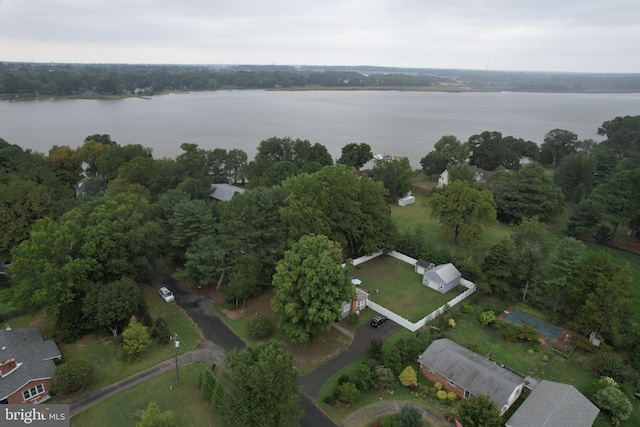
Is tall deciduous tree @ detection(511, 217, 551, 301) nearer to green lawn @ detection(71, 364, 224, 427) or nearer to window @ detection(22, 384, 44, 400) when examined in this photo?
green lawn @ detection(71, 364, 224, 427)

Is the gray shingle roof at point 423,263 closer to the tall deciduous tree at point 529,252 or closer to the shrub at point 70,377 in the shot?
the tall deciduous tree at point 529,252

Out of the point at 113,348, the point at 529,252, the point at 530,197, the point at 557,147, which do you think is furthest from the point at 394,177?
the point at 557,147

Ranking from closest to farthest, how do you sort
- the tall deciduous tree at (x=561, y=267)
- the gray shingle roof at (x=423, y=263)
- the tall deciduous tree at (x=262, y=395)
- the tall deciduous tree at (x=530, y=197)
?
the tall deciduous tree at (x=262, y=395)
the tall deciduous tree at (x=561, y=267)
the gray shingle roof at (x=423, y=263)
the tall deciduous tree at (x=530, y=197)

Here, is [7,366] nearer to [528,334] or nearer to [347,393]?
[347,393]

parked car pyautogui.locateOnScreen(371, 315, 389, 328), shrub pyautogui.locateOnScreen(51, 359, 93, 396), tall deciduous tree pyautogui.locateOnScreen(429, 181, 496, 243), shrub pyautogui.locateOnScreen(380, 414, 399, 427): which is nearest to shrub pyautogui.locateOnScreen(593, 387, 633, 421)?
shrub pyautogui.locateOnScreen(380, 414, 399, 427)

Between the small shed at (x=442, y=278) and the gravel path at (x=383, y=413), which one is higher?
the small shed at (x=442, y=278)

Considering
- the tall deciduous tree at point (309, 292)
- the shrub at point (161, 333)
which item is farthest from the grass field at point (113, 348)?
the tall deciduous tree at point (309, 292)
